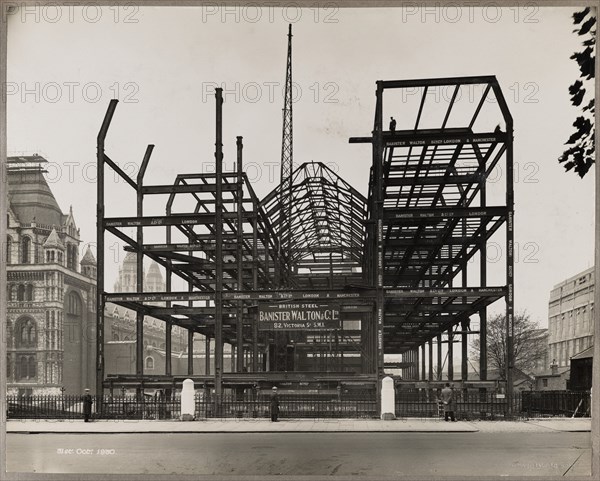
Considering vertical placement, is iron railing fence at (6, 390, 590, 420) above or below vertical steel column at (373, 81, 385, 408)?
below

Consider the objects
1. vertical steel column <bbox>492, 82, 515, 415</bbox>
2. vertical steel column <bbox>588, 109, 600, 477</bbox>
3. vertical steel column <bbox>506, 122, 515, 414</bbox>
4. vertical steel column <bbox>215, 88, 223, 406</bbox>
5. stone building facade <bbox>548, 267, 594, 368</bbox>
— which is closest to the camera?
vertical steel column <bbox>588, 109, 600, 477</bbox>

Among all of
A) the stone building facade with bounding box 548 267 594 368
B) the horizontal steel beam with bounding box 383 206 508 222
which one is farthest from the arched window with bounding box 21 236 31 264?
the horizontal steel beam with bounding box 383 206 508 222

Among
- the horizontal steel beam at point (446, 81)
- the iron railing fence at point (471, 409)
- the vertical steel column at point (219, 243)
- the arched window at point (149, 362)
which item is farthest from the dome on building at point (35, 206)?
the iron railing fence at point (471, 409)

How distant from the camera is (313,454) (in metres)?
15.3

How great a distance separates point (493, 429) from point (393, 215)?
9.23 meters

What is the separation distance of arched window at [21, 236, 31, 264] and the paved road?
5604 centimetres

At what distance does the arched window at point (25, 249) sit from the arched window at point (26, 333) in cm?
581

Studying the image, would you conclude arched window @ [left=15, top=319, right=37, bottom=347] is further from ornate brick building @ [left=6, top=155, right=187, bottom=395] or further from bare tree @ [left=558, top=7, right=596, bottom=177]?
bare tree @ [left=558, top=7, right=596, bottom=177]

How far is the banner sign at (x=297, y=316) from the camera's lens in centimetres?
2658

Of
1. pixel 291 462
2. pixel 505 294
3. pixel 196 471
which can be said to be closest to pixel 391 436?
pixel 291 462

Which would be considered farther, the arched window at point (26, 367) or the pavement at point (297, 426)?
the arched window at point (26, 367)

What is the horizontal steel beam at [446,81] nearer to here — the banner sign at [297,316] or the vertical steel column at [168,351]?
the banner sign at [297,316]

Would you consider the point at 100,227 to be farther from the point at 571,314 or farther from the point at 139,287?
the point at 571,314

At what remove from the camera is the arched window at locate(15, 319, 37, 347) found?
7288 cm
